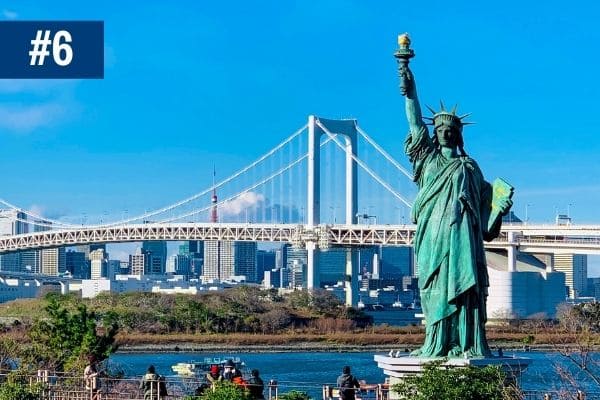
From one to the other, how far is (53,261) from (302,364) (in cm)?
10832

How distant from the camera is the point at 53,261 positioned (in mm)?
140750

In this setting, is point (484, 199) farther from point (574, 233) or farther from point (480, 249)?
point (574, 233)

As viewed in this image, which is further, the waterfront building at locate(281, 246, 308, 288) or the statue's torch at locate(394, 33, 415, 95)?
the waterfront building at locate(281, 246, 308, 288)

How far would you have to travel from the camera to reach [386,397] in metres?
11.6

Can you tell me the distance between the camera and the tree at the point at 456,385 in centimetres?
982

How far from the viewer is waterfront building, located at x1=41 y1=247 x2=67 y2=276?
139 m

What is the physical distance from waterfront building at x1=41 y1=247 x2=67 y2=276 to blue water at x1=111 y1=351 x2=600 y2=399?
326 feet

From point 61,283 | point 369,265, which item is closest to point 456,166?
point 61,283

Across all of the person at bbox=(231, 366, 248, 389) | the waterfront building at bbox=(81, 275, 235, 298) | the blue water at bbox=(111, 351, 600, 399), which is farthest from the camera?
the waterfront building at bbox=(81, 275, 235, 298)

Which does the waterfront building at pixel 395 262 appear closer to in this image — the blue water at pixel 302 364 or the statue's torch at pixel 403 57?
the blue water at pixel 302 364

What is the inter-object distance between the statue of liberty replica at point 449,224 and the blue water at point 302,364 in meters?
12.8

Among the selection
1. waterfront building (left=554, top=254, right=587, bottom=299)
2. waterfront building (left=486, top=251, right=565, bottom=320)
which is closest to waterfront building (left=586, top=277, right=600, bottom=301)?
waterfront building (left=554, top=254, right=587, bottom=299)

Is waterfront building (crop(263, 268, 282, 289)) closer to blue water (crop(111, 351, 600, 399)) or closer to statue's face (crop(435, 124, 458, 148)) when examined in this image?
blue water (crop(111, 351, 600, 399))

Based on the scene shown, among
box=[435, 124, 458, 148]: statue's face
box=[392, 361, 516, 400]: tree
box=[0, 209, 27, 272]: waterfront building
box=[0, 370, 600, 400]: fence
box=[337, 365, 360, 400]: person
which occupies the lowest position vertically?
box=[0, 370, 600, 400]: fence
